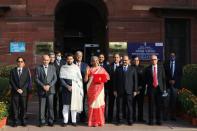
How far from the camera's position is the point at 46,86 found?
14.8 metres

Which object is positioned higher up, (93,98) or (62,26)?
(62,26)

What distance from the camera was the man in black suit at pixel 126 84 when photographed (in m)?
15.0

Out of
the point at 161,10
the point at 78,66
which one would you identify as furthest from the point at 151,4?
the point at 78,66

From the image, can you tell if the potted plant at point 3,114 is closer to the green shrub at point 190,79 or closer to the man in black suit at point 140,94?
the man in black suit at point 140,94

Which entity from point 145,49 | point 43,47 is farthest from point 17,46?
point 145,49

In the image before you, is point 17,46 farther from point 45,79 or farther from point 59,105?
point 45,79

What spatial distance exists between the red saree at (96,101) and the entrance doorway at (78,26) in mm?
9865

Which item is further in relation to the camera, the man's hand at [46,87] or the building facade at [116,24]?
the building facade at [116,24]

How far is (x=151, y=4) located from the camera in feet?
74.3

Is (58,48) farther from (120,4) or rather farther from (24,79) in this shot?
(24,79)

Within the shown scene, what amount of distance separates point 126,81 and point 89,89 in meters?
1.14

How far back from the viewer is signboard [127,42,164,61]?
73.4ft

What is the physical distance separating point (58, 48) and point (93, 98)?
9.80 m

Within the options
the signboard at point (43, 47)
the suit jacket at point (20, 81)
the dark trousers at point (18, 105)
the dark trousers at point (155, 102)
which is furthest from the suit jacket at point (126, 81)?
the signboard at point (43, 47)
